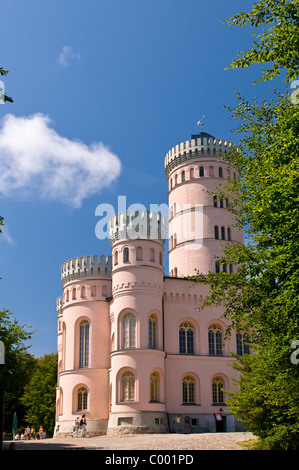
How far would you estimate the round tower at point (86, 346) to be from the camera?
44.2 meters

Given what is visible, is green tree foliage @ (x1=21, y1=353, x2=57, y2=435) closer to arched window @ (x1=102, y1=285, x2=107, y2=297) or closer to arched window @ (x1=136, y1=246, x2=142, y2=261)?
arched window @ (x1=102, y1=285, x2=107, y2=297)

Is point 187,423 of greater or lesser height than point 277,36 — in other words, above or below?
below

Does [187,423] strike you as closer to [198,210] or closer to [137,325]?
[137,325]

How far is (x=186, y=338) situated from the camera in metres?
44.1

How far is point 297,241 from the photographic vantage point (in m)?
16.8

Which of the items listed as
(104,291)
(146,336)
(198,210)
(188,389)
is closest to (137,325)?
(146,336)

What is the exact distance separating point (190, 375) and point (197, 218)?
14287mm

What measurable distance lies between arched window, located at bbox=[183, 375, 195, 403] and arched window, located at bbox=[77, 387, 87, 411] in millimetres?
8126

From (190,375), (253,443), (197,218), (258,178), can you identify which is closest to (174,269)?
(197,218)

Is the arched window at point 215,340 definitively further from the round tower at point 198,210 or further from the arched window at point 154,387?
the round tower at point 198,210

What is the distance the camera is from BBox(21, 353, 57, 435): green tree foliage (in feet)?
197

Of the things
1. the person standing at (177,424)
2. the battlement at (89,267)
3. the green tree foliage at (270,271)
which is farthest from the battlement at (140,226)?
the green tree foliage at (270,271)

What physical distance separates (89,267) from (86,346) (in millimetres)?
6687
